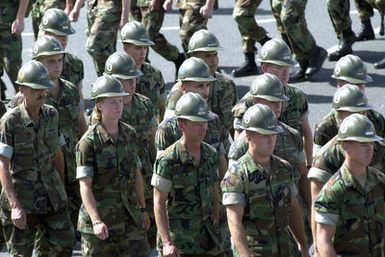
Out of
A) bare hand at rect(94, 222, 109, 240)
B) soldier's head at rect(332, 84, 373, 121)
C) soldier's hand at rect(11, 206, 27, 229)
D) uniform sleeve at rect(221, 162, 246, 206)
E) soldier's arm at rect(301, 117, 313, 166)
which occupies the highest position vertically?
soldier's head at rect(332, 84, 373, 121)

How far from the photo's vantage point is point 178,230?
1143 cm

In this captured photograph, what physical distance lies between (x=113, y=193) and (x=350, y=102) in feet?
6.74

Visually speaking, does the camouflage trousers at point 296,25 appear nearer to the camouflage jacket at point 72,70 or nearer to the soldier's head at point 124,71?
the camouflage jacket at point 72,70

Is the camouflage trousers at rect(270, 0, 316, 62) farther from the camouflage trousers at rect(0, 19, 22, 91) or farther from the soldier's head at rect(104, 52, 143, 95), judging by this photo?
the soldier's head at rect(104, 52, 143, 95)

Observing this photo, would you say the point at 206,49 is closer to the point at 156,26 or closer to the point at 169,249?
the point at 169,249

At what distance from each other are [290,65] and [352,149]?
275 cm

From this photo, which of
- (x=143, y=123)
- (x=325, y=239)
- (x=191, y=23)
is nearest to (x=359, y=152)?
(x=325, y=239)

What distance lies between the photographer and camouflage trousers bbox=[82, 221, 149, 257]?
38.0ft

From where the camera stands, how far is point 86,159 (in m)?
11.5

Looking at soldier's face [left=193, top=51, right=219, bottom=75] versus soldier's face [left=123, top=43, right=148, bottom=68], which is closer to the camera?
soldier's face [left=193, top=51, right=219, bottom=75]

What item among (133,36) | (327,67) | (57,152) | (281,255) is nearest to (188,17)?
(327,67)

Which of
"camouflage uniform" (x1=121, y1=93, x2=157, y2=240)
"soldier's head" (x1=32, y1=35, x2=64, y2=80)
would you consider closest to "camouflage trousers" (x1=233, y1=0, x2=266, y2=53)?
"soldier's head" (x1=32, y1=35, x2=64, y2=80)

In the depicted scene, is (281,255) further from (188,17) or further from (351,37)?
(351,37)

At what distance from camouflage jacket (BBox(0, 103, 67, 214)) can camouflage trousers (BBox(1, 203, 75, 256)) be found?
78 millimetres
